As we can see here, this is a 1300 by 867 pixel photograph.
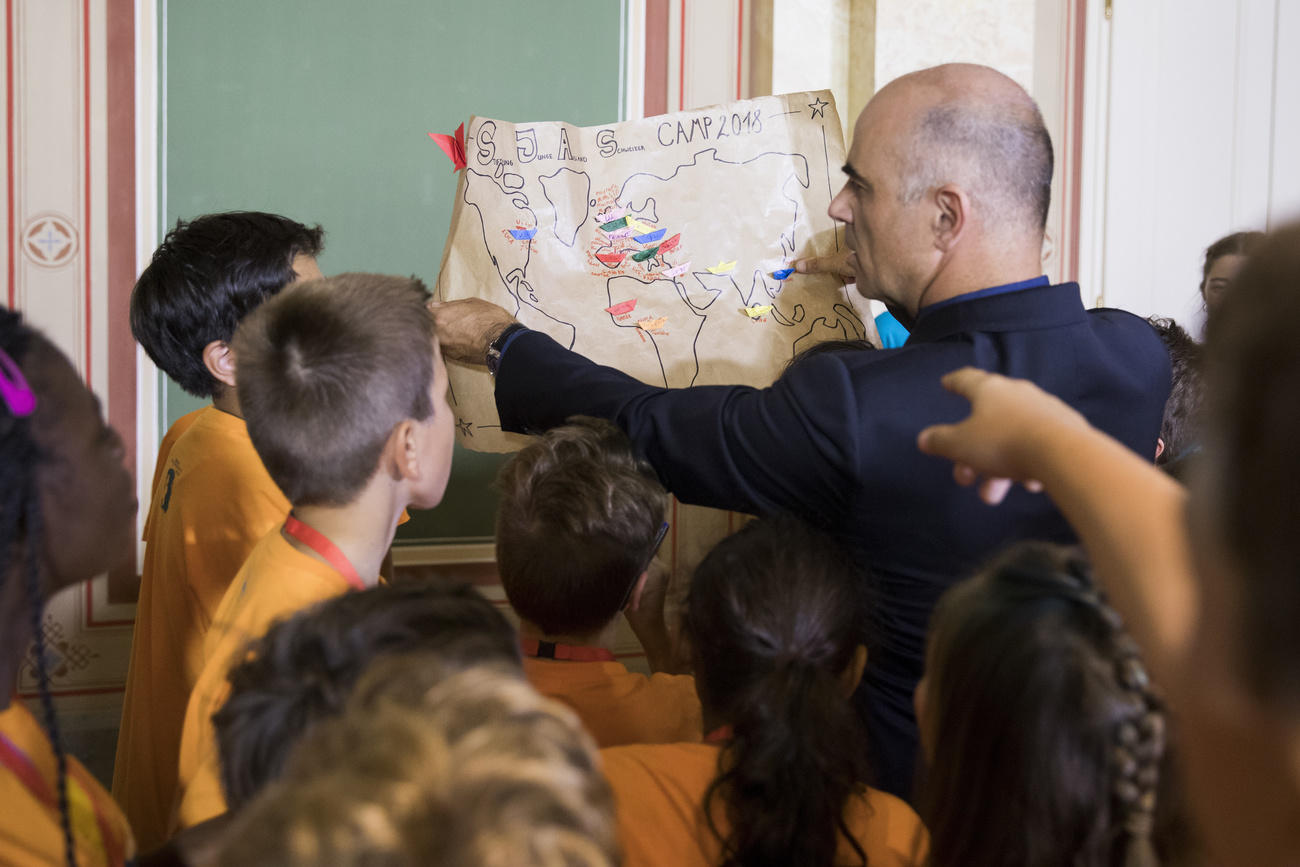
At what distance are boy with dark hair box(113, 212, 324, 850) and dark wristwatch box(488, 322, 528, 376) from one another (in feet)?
1.26

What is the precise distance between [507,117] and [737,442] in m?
2.13

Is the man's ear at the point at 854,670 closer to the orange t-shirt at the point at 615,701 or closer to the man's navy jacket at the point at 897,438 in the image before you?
the man's navy jacket at the point at 897,438

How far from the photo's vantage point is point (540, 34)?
3121 mm

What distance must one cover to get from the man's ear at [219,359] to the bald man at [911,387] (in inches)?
22.7

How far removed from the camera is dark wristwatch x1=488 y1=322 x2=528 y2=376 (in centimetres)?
159

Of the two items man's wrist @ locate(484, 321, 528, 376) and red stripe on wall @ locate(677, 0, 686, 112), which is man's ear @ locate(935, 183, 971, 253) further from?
red stripe on wall @ locate(677, 0, 686, 112)

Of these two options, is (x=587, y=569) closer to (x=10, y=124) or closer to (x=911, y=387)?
(x=911, y=387)

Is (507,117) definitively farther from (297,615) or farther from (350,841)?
(350,841)

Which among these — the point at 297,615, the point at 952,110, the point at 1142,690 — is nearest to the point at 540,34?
the point at 952,110

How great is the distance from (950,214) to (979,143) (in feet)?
0.34

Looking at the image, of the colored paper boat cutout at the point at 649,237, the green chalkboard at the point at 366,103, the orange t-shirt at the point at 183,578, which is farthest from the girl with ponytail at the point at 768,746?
the green chalkboard at the point at 366,103

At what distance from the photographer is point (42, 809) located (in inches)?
31.3

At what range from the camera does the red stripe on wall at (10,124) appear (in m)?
2.77

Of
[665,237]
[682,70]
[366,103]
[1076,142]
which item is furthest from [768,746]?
[1076,142]
